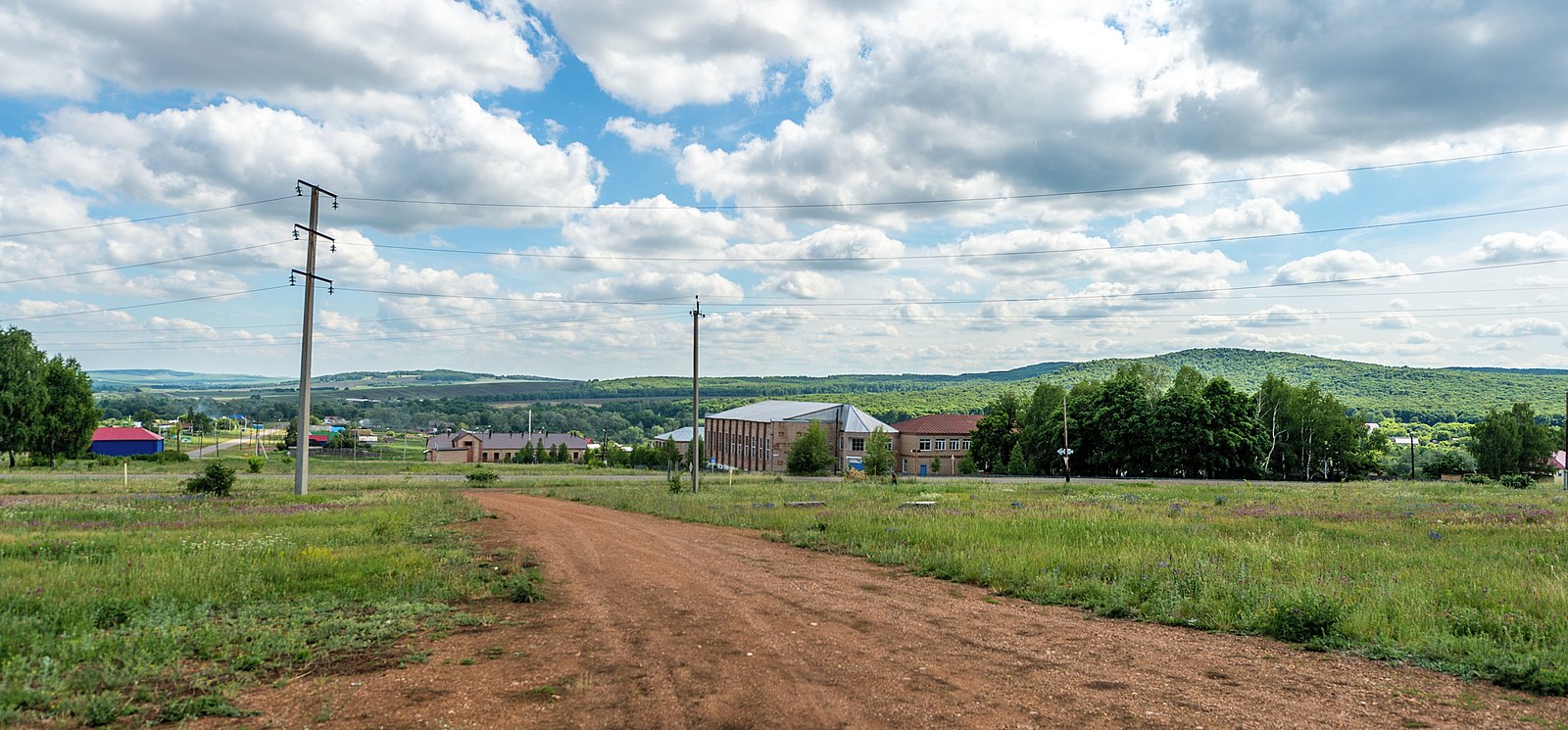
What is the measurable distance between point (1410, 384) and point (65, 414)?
781 ft

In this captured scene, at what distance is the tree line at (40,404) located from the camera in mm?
62812

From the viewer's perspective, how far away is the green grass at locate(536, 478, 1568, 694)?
30.3 feet

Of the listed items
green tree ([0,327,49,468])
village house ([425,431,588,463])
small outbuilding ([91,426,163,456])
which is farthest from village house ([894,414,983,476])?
small outbuilding ([91,426,163,456])

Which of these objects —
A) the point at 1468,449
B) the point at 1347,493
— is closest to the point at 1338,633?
the point at 1347,493

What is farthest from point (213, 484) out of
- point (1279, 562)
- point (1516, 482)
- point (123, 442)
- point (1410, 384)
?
point (1410, 384)

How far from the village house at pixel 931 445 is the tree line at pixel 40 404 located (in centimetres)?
8574

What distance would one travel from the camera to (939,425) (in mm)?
112125

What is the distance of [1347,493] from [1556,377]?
685ft

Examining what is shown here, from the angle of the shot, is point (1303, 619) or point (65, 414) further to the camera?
point (65, 414)

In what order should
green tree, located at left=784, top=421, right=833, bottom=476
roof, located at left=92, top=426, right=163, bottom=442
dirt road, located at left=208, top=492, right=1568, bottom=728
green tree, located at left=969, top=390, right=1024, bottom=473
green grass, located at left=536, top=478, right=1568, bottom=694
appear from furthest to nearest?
1. roof, located at left=92, top=426, right=163, bottom=442
2. green tree, located at left=969, top=390, right=1024, bottom=473
3. green tree, located at left=784, top=421, right=833, bottom=476
4. green grass, located at left=536, top=478, right=1568, bottom=694
5. dirt road, located at left=208, top=492, right=1568, bottom=728

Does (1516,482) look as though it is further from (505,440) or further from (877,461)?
(505,440)

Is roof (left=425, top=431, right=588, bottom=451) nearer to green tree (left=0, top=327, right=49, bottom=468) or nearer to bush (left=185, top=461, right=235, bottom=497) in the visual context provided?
green tree (left=0, top=327, right=49, bottom=468)

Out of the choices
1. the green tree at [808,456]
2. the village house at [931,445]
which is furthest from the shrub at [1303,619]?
the village house at [931,445]

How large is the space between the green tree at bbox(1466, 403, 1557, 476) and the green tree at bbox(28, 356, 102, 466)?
432ft
